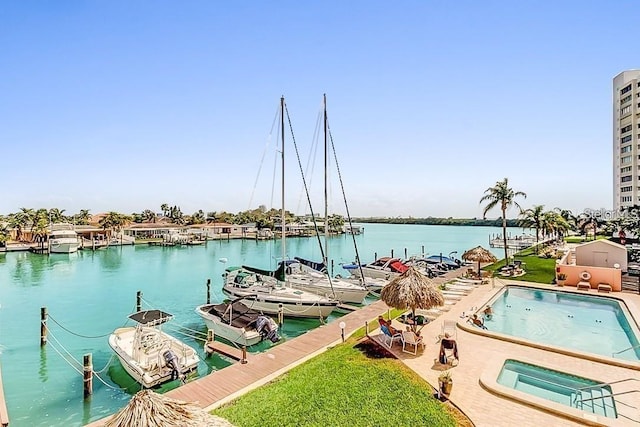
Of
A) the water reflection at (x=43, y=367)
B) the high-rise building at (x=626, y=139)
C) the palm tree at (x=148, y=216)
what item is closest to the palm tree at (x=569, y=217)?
the high-rise building at (x=626, y=139)

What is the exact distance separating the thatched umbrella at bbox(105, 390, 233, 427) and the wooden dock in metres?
4.52

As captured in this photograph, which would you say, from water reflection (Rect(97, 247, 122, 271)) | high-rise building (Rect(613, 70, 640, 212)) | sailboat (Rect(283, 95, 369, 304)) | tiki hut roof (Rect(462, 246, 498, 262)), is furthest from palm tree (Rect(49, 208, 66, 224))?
high-rise building (Rect(613, 70, 640, 212))

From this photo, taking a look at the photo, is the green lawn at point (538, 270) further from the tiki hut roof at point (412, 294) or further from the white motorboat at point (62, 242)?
the white motorboat at point (62, 242)

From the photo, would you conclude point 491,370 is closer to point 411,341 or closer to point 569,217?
point 411,341

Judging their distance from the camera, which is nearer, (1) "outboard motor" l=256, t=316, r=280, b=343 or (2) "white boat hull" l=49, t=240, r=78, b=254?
(1) "outboard motor" l=256, t=316, r=280, b=343

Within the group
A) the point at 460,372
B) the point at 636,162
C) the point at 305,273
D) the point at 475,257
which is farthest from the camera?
the point at 636,162

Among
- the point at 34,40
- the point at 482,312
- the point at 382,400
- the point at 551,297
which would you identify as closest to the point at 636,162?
the point at 551,297

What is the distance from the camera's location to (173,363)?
12594 millimetres

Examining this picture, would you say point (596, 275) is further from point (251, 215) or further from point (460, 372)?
point (251, 215)

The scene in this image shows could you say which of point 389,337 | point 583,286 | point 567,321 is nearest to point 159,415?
point 389,337

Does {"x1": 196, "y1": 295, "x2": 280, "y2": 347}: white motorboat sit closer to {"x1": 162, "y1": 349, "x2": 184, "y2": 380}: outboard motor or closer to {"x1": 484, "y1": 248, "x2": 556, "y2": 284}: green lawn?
{"x1": 162, "y1": 349, "x2": 184, "y2": 380}: outboard motor

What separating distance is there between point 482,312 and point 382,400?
10362mm

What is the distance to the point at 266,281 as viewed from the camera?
2366 centimetres

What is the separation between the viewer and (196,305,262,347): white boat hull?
52.1ft
